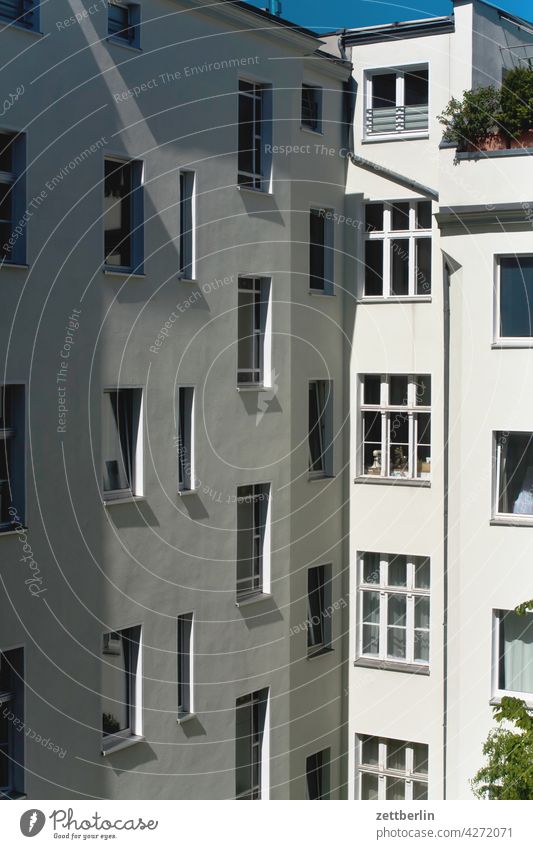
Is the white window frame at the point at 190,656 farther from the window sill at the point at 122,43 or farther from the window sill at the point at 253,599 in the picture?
the window sill at the point at 122,43

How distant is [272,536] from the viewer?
1906 cm

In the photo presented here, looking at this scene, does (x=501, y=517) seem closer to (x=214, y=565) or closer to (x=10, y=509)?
(x=214, y=565)

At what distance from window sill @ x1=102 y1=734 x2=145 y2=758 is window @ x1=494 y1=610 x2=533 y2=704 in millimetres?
5463

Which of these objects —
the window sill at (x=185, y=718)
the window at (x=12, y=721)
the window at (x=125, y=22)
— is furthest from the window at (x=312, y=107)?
the window at (x=12, y=721)

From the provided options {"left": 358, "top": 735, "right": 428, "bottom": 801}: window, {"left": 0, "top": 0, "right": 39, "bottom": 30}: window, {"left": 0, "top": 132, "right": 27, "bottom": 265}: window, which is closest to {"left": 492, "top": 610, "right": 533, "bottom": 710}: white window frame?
{"left": 358, "top": 735, "right": 428, "bottom": 801}: window

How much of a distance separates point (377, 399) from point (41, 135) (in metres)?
8.52

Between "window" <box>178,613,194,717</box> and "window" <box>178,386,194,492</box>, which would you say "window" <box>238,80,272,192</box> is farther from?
"window" <box>178,613,194,717</box>

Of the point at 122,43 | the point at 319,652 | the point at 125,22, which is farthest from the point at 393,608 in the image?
the point at 125,22

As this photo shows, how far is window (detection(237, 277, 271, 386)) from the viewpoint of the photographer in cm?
1848

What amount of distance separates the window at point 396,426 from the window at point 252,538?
2.74 meters

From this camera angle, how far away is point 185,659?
1734 centimetres

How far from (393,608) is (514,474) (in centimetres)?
406

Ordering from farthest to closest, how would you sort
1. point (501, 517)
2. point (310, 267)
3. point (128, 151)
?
1. point (310, 267)
2. point (501, 517)
3. point (128, 151)

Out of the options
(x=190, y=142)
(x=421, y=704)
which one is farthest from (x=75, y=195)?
(x=421, y=704)
